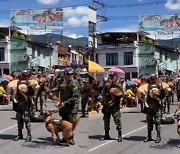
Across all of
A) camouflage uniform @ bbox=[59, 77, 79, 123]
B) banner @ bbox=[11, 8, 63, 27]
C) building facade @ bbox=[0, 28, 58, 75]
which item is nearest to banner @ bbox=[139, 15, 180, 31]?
banner @ bbox=[11, 8, 63, 27]

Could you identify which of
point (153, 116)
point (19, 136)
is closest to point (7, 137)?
point (19, 136)

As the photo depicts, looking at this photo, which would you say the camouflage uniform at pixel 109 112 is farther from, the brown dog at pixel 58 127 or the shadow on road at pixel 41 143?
the shadow on road at pixel 41 143

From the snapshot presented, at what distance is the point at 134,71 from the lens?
324 cm

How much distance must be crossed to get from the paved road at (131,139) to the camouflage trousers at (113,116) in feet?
0.19

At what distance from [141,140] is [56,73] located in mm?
1677

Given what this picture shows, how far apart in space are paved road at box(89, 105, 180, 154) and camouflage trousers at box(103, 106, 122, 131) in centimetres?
6

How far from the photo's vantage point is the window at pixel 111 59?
3.25 m

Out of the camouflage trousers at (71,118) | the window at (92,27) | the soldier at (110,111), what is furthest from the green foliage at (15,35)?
the soldier at (110,111)

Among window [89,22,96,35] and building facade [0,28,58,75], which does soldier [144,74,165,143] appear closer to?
building facade [0,28,58,75]

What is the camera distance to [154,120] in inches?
192

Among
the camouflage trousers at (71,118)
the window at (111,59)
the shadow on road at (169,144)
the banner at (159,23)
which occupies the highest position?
the banner at (159,23)

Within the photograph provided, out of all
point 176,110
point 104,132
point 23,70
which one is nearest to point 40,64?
point 23,70

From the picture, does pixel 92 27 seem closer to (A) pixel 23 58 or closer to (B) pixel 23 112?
(A) pixel 23 58

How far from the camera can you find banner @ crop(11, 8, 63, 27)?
11.5ft
